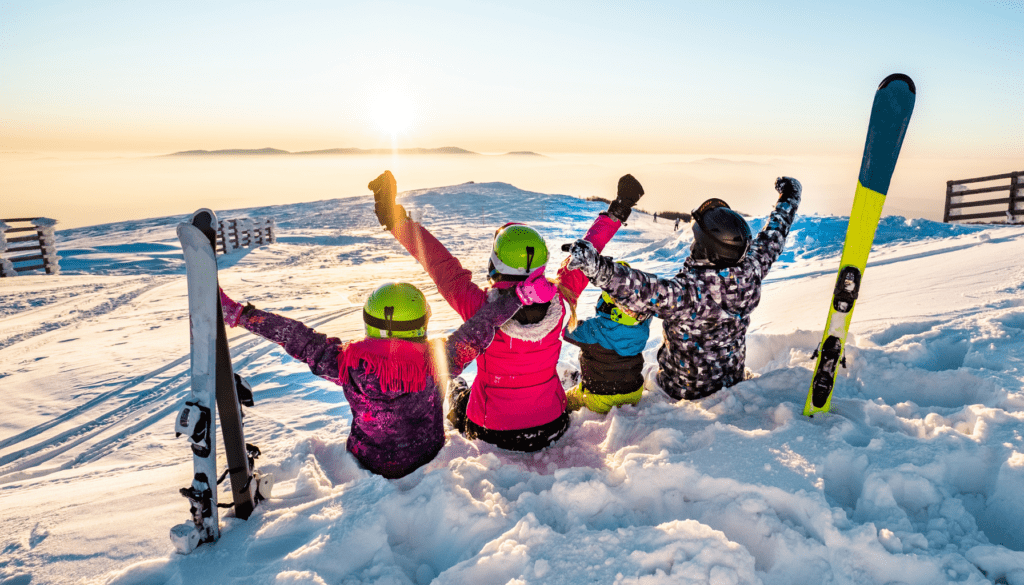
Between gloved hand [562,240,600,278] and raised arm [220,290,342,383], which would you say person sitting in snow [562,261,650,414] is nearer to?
gloved hand [562,240,600,278]

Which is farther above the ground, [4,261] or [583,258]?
[583,258]

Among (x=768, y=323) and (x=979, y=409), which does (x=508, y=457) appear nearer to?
(x=979, y=409)

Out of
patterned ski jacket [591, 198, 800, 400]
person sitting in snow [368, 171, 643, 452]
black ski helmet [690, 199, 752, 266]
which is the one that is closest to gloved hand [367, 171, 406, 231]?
person sitting in snow [368, 171, 643, 452]

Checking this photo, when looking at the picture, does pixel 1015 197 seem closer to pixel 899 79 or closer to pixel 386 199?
pixel 899 79

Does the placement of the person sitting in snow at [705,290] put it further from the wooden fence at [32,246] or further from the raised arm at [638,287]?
the wooden fence at [32,246]

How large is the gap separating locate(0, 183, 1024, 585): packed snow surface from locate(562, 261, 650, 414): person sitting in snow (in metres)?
0.16

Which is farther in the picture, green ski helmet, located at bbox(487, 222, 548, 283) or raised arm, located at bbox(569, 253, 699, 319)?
green ski helmet, located at bbox(487, 222, 548, 283)

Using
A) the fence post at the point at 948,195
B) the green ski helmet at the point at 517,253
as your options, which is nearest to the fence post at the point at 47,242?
the green ski helmet at the point at 517,253

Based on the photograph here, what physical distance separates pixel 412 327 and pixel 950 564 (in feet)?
7.85

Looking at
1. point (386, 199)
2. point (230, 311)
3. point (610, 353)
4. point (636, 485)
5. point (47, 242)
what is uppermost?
point (386, 199)

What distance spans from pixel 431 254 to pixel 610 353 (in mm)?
1353

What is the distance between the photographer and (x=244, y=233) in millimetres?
18984

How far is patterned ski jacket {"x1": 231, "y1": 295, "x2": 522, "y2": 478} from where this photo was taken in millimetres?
2455

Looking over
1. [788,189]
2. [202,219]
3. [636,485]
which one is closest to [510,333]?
[636,485]
